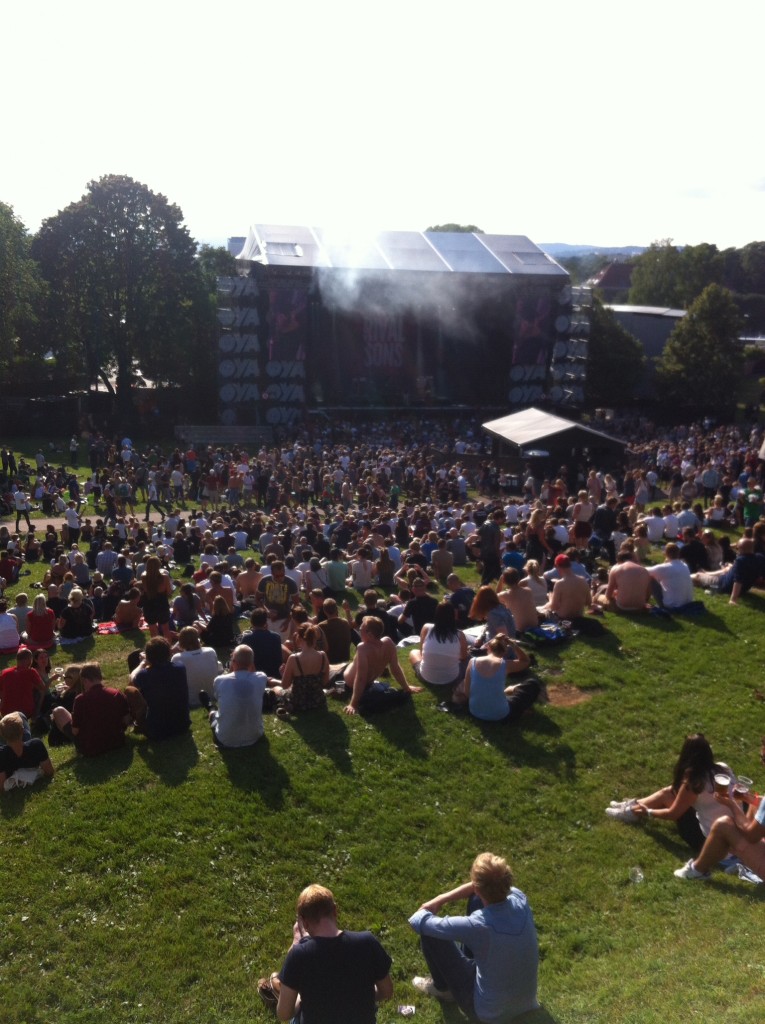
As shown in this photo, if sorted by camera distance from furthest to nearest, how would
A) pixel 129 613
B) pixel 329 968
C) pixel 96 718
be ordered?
pixel 129 613
pixel 96 718
pixel 329 968

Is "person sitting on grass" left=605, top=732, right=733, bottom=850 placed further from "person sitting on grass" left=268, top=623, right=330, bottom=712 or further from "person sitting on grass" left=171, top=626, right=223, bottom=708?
"person sitting on grass" left=171, top=626, right=223, bottom=708

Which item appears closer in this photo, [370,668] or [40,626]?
[370,668]

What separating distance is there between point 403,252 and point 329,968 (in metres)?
44.7

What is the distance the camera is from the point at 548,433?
25047 mm

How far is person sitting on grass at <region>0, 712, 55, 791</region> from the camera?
6.97 meters

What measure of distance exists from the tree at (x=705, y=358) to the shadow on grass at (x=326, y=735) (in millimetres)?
47284

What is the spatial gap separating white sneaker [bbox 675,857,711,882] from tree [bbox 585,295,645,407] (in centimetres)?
4809

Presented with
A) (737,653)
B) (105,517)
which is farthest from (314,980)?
(105,517)

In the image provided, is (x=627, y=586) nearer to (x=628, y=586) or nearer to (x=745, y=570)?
(x=628, y=586)

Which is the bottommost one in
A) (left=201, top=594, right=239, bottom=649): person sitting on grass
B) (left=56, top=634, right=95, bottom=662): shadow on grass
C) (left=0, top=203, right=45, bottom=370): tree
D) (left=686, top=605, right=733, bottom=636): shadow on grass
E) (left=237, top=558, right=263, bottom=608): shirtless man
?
(left=56, top=634, right=95, bottom=662): shadow on grass

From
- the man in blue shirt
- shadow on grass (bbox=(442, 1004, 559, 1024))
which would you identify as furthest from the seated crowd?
the man in blue shirt

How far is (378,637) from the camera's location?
320 inches

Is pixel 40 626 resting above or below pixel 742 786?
below

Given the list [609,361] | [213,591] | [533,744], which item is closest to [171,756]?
[533,744]
